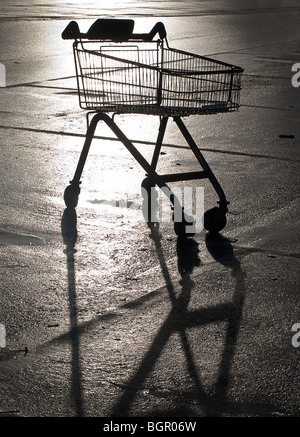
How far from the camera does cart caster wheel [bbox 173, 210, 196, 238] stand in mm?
5742

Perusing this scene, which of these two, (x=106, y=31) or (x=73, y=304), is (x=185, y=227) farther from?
(x=106, y=31)

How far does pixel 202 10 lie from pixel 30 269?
26.1 m

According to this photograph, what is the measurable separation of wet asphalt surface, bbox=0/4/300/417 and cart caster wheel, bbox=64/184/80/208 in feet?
0.34

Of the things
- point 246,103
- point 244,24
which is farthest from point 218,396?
point 244,24

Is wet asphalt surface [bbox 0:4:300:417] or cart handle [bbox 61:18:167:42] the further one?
cart handle [bbox 61:18:167:42]

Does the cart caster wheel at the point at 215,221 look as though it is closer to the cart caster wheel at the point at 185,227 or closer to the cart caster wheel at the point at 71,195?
the cart caster wheel at the point at 185,227

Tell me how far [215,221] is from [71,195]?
1141 millimetres

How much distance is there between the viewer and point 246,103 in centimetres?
1155

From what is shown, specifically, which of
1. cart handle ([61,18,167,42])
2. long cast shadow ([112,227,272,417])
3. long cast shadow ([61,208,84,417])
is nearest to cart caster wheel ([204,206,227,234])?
long cast shadow ([112,227,272,417])

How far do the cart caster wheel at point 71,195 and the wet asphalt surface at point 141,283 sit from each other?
0.10 meters

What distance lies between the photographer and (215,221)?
5.92 meters

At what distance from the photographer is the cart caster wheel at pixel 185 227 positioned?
5.74 m

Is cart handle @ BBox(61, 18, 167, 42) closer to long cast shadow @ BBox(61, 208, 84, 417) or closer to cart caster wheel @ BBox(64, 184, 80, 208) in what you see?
cart caster wheel @ BBox(64, 184, 80, 208)
